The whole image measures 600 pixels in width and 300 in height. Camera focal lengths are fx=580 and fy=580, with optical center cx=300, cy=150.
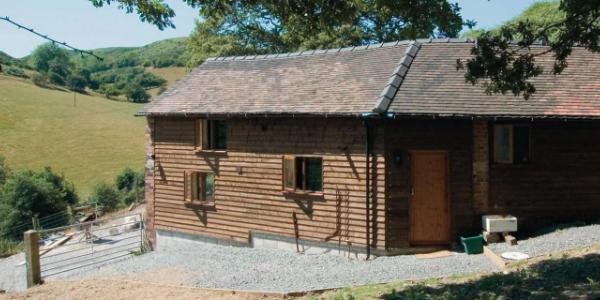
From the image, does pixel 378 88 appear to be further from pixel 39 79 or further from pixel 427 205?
pixel 39 79

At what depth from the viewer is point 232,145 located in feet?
60.4

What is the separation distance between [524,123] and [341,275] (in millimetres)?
6670

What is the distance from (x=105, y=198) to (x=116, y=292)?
2342cm

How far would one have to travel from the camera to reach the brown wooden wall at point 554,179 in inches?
624

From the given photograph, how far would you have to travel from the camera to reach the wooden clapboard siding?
15773 millimetres

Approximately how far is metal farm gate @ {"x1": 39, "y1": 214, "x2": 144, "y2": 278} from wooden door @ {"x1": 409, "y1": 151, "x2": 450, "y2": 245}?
31.9ft

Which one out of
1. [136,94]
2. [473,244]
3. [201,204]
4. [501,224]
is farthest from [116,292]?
[136,94]

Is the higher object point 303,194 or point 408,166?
point 408,166

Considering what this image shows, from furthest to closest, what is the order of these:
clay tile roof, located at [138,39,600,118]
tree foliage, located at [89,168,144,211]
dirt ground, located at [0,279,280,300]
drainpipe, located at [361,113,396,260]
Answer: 1. tree foliage, located at [89,168,144,211]
2. drainpipe, located at [361,113,396,260]
3. clay tile roof, located at [138,39,600,118]
4. dirt ground, located at [0,279,280,300]

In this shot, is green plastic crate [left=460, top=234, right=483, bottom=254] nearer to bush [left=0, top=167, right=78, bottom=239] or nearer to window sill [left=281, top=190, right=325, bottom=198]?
window sill [left=281, top=190, right=325, bottom=198]

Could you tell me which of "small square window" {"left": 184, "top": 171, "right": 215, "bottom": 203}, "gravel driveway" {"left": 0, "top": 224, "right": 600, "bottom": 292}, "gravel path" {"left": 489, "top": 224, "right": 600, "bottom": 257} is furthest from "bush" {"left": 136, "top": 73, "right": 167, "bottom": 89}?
"gravel path" {"left": 489, "top": 224, "right": 600, "bottom": 257}

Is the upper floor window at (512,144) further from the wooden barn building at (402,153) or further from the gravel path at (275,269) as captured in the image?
the gravel path at (275,269)

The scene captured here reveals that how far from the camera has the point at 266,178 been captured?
Result: 57.8 ft

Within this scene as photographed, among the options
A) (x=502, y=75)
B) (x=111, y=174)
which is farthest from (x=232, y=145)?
(x=111, y=174)
